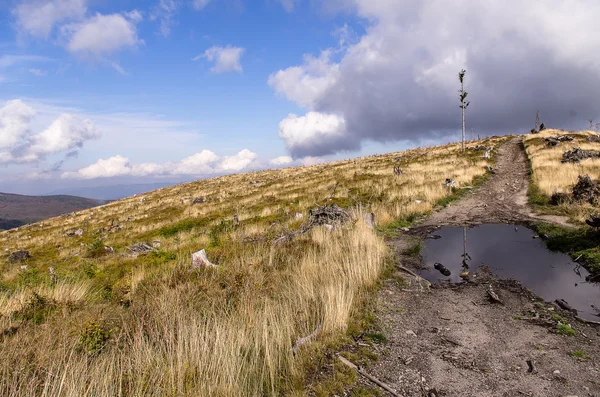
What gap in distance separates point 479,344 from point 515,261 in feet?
14.5

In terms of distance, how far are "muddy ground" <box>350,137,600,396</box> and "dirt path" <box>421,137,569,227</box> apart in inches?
218

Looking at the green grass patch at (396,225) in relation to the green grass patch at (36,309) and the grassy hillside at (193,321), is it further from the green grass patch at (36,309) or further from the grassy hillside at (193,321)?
the green grass patch at (36,309)

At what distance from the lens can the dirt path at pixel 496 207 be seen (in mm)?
11820

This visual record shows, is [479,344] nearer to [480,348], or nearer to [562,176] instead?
[480,348]

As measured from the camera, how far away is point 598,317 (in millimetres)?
5094

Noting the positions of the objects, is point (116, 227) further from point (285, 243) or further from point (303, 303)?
point (303, 303)

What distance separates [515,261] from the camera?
309 inches

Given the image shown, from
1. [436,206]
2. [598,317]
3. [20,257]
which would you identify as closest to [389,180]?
[436,206]

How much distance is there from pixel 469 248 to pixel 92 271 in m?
11.7

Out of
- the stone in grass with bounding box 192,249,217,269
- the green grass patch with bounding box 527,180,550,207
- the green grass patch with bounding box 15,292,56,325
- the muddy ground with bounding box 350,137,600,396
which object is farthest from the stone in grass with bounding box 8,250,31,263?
the green grass patch with bounding box 527,180,550,207

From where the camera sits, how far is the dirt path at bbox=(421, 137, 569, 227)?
11.8 m

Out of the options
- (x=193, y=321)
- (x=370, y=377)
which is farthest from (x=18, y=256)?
(x=370, y=377)

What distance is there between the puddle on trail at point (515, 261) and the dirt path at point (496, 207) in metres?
1.00

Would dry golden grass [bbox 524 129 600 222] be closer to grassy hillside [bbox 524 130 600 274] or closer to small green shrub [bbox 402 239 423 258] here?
grassy hillside [bbox 524 130 600 274]
